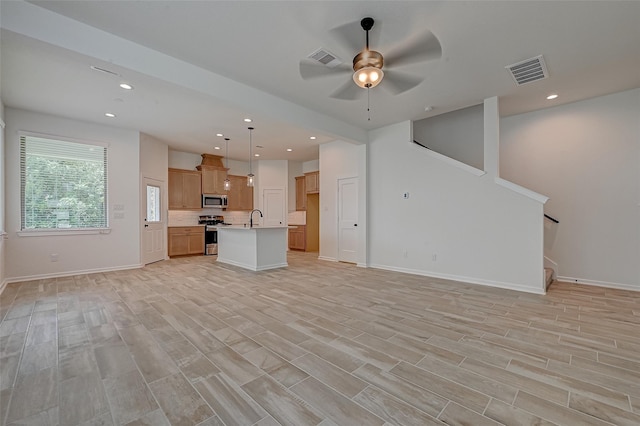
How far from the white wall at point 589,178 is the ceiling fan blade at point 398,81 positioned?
3857mm

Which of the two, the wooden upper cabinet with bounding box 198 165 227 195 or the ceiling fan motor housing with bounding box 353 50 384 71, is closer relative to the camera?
the ceiling fan motor housing with bounding box 353 50 384 71

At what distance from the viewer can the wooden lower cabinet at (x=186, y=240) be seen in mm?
7778

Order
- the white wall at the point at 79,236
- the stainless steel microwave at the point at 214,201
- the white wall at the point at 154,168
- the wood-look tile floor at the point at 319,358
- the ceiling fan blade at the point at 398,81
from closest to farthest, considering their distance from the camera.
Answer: the wood-look tile floor at the point at 319,358
the ceiling fan blade at the point at 398,81
the white wall at the point at 79,236
the white wall at the point at 154,168
the stainless steel microwave at the point at 214,201

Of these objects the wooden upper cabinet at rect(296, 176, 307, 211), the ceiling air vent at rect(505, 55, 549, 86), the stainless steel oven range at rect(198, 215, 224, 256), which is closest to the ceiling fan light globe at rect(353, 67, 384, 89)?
the ceiling air vent at rect(505, 55, 549, 86)

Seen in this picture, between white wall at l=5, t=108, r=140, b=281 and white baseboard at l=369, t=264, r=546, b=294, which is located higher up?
white wall at l=5, t=108, r=140, b=281

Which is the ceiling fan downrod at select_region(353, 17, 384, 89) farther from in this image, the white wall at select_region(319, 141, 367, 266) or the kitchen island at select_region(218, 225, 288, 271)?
the kitchen island at select_region(218, 225, 288, 271)

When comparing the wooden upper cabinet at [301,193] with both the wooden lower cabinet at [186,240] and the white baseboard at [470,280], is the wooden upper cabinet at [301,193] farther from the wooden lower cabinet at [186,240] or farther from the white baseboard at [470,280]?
the white baseboard at [470,280]

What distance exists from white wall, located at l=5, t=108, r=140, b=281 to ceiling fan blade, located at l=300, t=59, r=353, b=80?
525 cm

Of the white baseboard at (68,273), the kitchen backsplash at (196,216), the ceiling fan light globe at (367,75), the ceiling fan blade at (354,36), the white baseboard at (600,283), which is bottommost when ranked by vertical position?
the white baseboard at (600,283)

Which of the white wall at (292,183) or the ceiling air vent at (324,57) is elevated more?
the ceiling air vent at (324,57)

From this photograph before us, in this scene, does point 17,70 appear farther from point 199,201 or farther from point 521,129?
point 521,129

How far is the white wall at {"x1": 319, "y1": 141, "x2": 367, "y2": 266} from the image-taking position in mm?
6316

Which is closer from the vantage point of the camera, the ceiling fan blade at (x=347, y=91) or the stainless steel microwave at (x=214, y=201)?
the ceiling fan blade at (x=347, y=91)

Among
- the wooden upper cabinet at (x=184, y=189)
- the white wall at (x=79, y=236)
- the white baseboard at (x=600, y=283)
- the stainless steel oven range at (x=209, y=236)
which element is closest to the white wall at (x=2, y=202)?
the white wall at (x=79, y=236)
